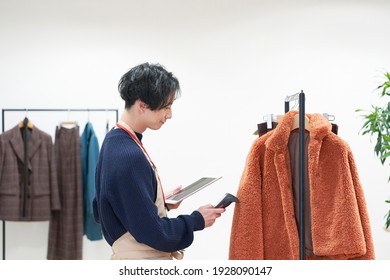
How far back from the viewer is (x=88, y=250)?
4.48m

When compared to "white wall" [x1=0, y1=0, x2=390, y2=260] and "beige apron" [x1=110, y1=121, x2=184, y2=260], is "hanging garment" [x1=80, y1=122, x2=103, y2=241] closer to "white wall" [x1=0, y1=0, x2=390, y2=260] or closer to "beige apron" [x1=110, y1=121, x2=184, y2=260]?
"white wall" [x1=0, y1=0, x2=390, y2=260]

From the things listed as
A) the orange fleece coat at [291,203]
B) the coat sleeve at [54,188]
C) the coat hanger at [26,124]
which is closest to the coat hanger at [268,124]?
the orange fleece coat at [291,203]

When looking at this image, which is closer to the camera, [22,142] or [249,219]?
[249,219]

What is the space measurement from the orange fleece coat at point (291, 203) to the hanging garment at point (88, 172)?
7.71 feet

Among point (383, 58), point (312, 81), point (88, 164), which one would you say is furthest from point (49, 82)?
point (383, 58)

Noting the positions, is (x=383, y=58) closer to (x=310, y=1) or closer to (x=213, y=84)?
(x=310, y=1)

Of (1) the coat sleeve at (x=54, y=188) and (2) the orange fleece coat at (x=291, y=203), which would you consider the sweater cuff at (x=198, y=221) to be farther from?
(1) the coat sleeve at (x=54, y=188)

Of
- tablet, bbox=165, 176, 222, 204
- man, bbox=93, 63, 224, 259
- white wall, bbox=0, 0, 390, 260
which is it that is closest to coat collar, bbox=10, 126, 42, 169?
white wall, bbox=0, 0, 390, 260

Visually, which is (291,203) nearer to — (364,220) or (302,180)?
(302,180)

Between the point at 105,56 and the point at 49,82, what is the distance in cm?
53

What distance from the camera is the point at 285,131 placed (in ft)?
6.93

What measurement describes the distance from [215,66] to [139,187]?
2907 mm

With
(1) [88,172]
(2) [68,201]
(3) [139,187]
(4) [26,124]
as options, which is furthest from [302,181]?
(4) [26,124]

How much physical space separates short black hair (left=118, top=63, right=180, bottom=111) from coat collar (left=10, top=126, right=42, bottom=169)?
2.49 metres
